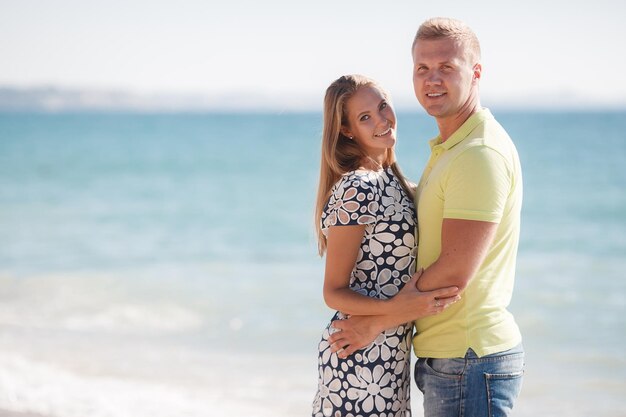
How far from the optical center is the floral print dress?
3137mm

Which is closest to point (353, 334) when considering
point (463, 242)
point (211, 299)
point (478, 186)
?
point (463, 242)

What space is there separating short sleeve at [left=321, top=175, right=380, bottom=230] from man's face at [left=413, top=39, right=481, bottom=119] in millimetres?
387

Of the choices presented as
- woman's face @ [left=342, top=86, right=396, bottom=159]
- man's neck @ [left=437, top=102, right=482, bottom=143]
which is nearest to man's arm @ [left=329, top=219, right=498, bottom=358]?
man's neck @ [left=437, top=102, right=482, bottom=143]

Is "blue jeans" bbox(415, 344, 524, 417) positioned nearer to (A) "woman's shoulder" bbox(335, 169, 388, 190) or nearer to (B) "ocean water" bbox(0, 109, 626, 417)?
(A) "woman's shoulder" bbox(335, 169, 388, 190)

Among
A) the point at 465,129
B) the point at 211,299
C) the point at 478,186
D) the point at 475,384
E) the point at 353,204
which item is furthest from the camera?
the point at 211,299

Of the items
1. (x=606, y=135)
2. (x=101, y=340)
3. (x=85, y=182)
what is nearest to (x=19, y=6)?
(x=85, y=182)

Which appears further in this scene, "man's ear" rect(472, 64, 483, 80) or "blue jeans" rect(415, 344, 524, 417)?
"man's ear" rect(472, 64, 483, 80)

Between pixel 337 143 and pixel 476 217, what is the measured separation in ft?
2.76

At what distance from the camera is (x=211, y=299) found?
34.0 feet

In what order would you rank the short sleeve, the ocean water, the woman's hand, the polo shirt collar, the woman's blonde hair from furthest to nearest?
the ocean water < the woman's blonde hair < the short sleeve < the polo shirt collar < the woman's hand

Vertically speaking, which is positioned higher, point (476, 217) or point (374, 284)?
point (476, 217)

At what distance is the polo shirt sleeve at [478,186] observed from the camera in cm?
279

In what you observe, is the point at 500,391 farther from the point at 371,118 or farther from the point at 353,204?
the point at 371,118

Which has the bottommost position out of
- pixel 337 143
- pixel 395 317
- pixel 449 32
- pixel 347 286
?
pixel 395 317
